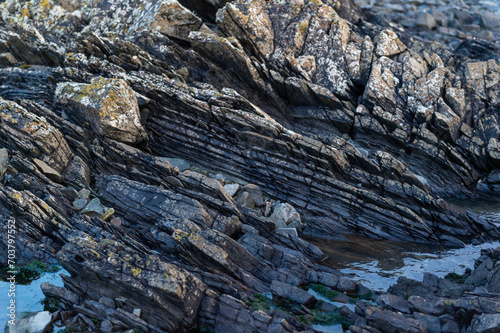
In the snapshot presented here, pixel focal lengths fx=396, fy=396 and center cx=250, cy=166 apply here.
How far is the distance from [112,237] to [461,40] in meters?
42.3

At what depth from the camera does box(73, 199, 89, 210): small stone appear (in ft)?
60.3

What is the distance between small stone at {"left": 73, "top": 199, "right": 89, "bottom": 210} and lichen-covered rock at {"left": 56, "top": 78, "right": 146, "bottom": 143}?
4.78 m

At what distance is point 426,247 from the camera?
19656mm

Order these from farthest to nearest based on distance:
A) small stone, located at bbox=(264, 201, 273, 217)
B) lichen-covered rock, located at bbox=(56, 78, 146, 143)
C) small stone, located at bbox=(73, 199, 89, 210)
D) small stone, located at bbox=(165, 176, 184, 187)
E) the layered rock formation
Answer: lichen-covered rock, located at bbox=(56, 78, 146, 143) < small stone, located at bbox=(264, 201, 273, 217) < small stone, located at bbox=(165, 176, 184, 187) < small stone, located at bbox=(73, 199, 89, 210) < the layered rock formation

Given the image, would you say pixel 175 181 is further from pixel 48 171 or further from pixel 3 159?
pixel 3 159

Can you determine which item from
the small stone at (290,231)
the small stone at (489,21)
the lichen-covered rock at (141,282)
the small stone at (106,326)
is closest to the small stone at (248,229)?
the small stone at (290,231)

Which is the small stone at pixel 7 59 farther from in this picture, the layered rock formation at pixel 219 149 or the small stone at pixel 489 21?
the small stone at pixel 489 21

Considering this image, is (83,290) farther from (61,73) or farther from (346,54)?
(346,54)

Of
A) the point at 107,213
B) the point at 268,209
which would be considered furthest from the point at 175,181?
the point at 268,209

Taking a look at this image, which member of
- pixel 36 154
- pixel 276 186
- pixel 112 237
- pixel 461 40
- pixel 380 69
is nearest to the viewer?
pixel 112 237

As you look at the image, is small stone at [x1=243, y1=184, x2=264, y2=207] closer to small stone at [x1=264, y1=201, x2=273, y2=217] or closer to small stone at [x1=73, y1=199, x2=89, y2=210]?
small stone at [x1=264, y1=201, x2=273, y2=217]

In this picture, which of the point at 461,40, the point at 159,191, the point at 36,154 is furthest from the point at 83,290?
the point at 461,40

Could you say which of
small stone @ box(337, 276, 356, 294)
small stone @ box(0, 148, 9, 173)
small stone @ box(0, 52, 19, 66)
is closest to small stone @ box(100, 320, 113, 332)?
small stone @ box(337, 276, 356, 294)

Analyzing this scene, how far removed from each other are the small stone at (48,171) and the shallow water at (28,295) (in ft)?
20.1
